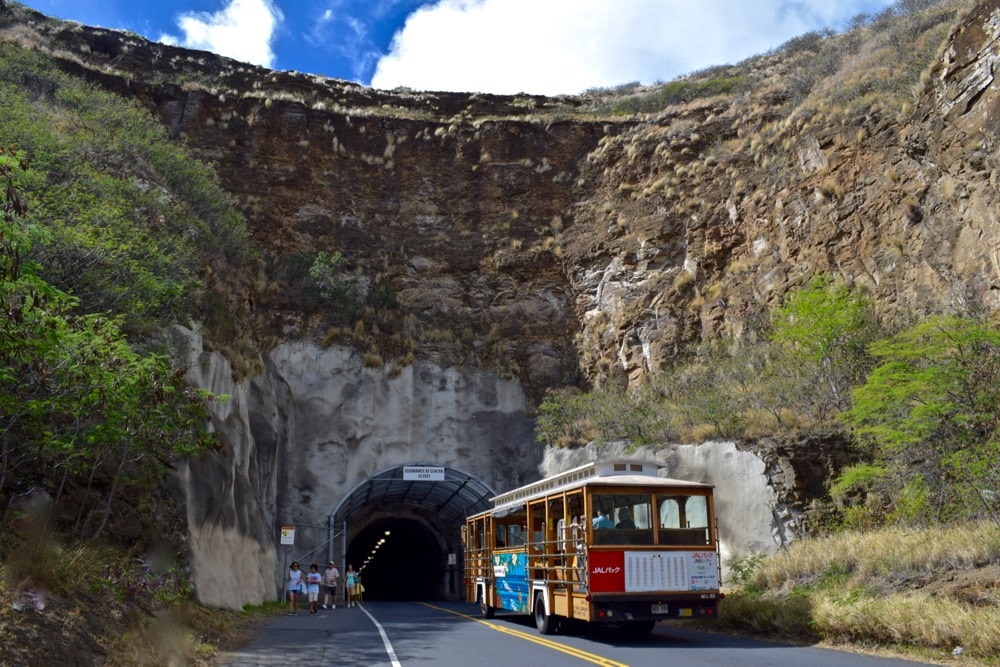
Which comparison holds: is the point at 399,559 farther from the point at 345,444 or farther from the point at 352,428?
the point at 352,428

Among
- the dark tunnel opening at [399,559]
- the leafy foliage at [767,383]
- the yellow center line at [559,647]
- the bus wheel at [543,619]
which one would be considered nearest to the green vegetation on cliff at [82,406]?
the yellow center line at [559,647]

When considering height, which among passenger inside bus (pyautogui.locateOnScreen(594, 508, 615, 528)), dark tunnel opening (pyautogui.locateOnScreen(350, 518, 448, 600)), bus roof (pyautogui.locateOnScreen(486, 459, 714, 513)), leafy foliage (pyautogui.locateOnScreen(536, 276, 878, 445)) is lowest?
dark tunnel opening (pyautogui.locateOnScreen(350, 518, 448, 600))

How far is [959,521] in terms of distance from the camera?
1573cm

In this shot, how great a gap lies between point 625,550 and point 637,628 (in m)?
2.16

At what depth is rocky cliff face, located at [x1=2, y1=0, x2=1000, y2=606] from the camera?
2378 centimetres

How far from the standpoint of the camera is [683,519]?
1520 centimetres

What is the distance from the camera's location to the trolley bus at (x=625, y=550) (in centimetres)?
1433

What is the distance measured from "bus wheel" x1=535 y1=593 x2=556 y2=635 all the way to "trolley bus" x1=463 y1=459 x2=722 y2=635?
1 cm

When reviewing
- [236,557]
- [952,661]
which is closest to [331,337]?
[236,557]

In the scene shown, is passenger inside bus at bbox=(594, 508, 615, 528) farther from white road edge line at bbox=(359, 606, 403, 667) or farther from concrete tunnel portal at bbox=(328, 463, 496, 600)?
concrete tunnel portal at bbox=(328, 463, 496, 600)

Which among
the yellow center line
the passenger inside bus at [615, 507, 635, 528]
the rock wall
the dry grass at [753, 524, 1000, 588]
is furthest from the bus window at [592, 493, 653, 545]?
the rock wall

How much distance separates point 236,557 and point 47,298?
15221 mm

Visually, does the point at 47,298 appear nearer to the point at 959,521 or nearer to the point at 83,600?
the point at 83,600

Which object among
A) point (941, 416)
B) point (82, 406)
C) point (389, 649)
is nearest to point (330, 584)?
point (389, 649)
